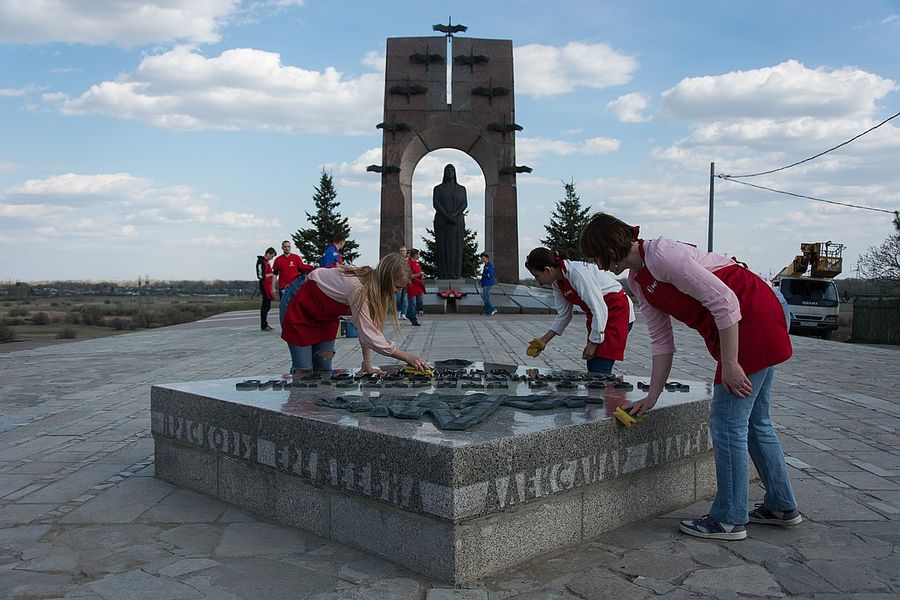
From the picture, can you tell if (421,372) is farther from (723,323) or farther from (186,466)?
(723,323)

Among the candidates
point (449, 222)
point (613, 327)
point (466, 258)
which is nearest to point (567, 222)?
point (466, 258)

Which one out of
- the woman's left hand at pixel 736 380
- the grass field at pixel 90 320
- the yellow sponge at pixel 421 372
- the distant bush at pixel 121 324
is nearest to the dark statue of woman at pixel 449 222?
the grass field at pixel 90 320

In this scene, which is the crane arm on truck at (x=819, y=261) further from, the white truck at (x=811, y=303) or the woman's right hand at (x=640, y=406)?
the woman's right hand at (x=640, y=406)

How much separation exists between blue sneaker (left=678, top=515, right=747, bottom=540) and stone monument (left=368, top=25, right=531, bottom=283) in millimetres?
24670

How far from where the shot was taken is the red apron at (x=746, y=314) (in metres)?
3.56

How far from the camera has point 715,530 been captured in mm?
3689

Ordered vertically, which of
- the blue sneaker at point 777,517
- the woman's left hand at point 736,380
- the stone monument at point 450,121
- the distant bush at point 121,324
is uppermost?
the stone monument at point 450,121

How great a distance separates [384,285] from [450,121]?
24.2m

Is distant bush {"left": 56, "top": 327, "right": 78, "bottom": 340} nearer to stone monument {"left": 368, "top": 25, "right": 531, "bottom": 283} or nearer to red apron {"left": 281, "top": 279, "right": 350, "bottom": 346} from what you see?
stone monument {"left": 368, "top": 25, "right": 531, "bottom": 283}

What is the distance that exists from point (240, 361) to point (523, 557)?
856cm

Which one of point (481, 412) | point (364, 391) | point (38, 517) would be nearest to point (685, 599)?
point (481, 412)

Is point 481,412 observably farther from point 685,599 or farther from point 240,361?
point 240,361

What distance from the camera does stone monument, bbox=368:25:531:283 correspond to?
28.2 meters

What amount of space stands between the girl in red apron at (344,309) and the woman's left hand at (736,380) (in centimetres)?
200
